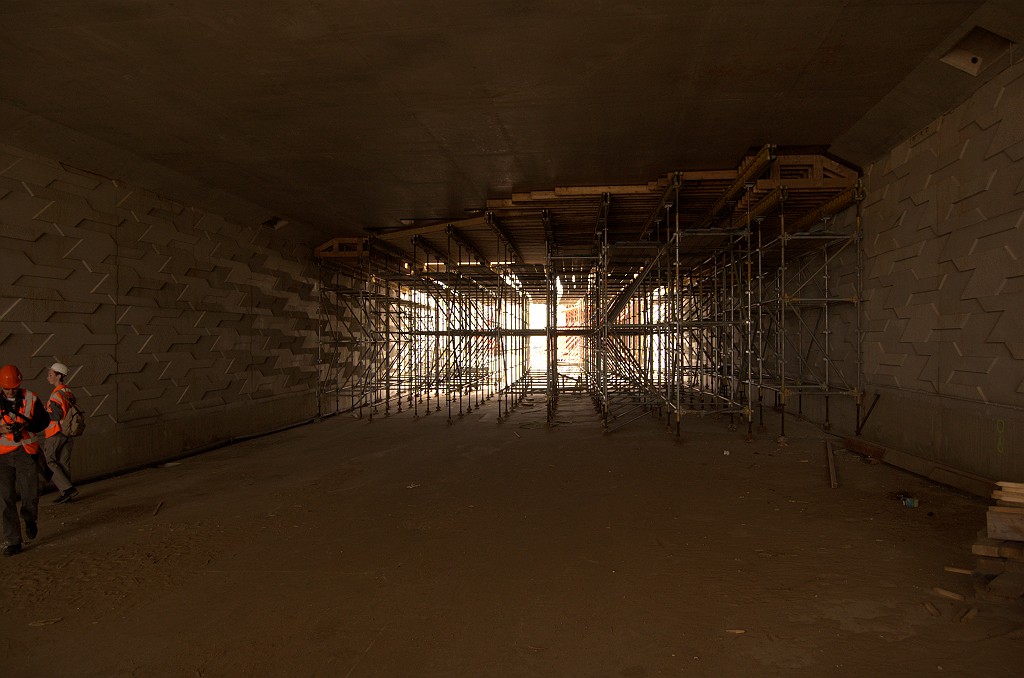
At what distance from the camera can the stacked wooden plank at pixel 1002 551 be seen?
11.5 feet

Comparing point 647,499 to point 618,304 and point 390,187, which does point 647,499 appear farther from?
point 618,304

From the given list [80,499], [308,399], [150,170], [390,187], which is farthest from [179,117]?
[308,399]

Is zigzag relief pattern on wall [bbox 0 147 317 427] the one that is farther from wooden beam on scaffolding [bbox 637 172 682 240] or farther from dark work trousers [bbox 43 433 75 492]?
wooden beam on scaffolding [bbox 637 172 682 240]

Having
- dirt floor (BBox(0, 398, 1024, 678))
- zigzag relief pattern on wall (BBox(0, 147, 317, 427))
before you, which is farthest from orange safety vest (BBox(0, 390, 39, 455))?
zigzag relief pattern on wall (BBox(0, 147, 317, 427))

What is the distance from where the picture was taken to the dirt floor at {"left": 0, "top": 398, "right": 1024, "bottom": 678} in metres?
3.02

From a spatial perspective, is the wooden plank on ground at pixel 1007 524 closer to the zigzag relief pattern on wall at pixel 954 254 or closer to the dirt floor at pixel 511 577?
the dirt floor at pixel 511 577

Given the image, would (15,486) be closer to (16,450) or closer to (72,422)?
(16,450)

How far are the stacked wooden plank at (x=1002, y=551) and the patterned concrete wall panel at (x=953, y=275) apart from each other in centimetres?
256

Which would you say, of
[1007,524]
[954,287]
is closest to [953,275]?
[954,287]

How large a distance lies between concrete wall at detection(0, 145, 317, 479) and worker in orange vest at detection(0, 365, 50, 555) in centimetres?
252

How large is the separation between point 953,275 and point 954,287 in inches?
6.5

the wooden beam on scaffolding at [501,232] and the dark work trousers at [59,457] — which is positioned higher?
the wooden beam on scaffolding at [501,232]

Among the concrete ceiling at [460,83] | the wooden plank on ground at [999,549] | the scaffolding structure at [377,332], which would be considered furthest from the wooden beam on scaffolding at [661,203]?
the wooden plank on ground at [999,549]

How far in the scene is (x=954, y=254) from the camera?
6375 mm
